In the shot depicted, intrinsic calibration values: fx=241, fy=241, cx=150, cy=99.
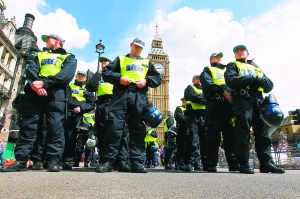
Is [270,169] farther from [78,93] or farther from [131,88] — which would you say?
[78,93]

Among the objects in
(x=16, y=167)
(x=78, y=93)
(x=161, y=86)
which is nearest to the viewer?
(x=16, y=167)

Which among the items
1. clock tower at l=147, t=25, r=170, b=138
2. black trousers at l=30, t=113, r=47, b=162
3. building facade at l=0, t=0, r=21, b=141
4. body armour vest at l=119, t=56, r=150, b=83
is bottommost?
black trousers at l=30, t=113, r=47, b=162

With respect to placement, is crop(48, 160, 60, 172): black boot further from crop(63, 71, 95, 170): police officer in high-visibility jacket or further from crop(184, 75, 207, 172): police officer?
crop(184, 75, 207, 172): police officer

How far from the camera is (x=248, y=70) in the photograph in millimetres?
3824

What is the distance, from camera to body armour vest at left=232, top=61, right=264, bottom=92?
12.4 ft

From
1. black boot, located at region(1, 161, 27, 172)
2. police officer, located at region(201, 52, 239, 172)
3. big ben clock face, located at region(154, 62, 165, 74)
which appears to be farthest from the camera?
big ben clock face, located at region(154, 62, 165, 74)

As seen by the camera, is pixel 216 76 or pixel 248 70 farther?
pixel 216 76

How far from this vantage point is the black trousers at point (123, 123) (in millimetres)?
3260

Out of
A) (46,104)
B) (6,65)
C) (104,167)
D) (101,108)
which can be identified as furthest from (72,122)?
Answer: (6,65)

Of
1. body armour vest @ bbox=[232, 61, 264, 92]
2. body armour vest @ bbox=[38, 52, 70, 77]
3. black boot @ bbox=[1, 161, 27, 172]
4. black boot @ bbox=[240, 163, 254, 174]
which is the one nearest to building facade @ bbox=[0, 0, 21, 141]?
body armour vest @ bbox=[38, 52, 70, 77]

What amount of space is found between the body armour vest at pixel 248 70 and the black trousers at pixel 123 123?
1.61 m

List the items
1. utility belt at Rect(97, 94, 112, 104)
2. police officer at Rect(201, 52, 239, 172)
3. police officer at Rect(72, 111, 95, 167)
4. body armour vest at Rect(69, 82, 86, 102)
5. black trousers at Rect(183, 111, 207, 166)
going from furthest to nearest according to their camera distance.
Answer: body armour vest at Rect(69, 82, 86, 102) < police officer at Rect(72, 111, 95, 167) < black trousers at Rect(183, 111, 207, 166) < utility belt at Rect(97, 94, 112, 104) < police officer at Rect(201, 52, 239, 172)

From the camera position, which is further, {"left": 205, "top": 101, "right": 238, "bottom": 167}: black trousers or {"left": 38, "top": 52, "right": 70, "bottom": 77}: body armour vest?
{"left": 205, "top": 101, "right": 238, "bottom": 167}: black trousers

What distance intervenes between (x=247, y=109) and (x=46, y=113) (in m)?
2.92
